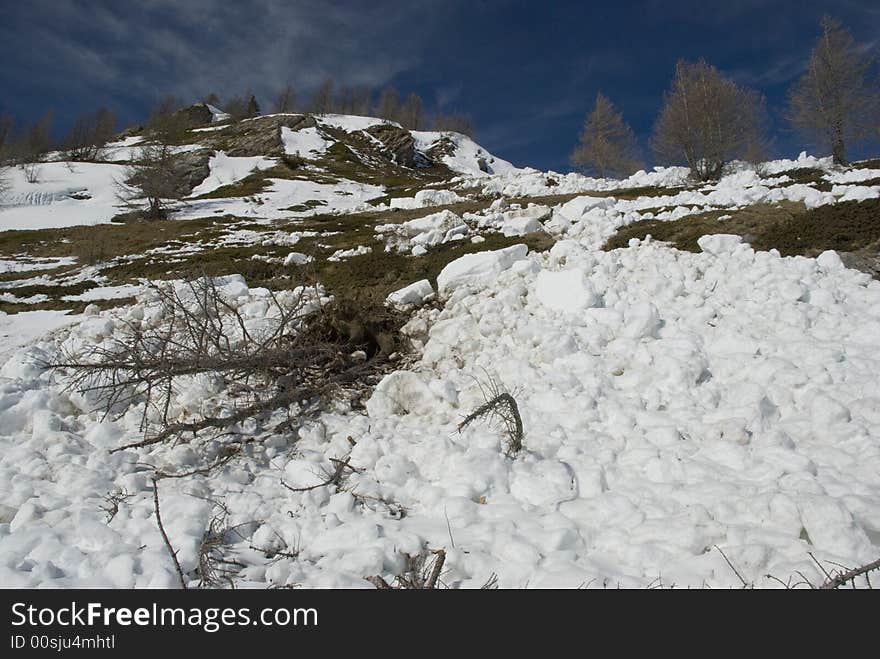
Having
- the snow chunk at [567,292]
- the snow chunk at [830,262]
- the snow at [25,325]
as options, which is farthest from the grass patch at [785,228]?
the snow at [25,325]

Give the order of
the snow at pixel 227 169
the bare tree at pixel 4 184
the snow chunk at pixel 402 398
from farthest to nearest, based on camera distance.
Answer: the snow at pixel 227 169 < the bare tree at pixel 4 184 < the snow chunk at pixel 402 398

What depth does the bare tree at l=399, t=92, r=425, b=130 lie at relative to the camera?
367 feet

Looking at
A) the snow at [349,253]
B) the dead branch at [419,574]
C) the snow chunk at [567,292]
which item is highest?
the snow at [349,253]

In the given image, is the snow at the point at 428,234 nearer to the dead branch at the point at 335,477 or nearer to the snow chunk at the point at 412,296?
the snow chunk at the point at 412,296

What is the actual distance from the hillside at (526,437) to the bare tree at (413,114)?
115 meters

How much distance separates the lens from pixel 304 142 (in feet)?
251

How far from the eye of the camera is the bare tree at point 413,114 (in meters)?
112

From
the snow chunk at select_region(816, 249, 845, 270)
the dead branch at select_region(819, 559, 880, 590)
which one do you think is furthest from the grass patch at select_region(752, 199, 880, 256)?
the dead branch at select_region(819, 559, 880, 590)

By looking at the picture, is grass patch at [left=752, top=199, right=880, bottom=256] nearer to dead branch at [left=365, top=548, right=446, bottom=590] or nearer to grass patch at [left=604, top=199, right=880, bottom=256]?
grass patch at [left=604, top=199, right=880, bottom=256]

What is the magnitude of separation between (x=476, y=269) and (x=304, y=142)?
79.4 metres

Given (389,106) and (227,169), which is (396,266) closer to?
(227,169)

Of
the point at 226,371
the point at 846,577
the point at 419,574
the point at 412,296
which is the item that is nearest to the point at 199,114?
the point at 412,296
